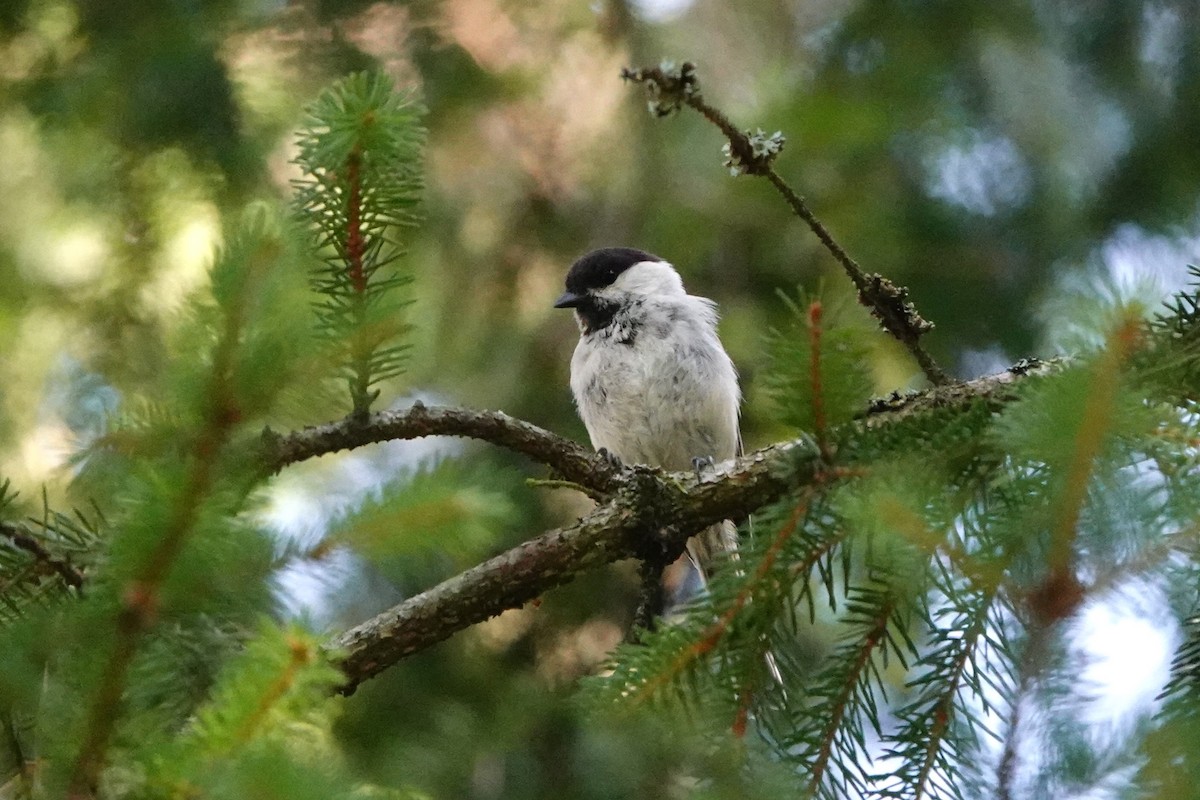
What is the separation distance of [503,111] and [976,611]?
367 centimetres

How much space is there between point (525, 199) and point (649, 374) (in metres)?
1.18

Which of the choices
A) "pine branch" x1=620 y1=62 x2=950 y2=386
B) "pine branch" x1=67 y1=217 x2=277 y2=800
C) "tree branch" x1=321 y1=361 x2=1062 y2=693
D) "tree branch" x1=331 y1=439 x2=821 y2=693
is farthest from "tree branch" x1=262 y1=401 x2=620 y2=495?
"pine branch" x1=620 y1=62 x2=950 y2=386

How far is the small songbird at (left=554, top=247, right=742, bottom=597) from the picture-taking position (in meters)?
3.83

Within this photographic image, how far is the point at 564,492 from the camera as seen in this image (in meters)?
4.06

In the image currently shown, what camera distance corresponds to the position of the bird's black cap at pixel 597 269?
4164 mm

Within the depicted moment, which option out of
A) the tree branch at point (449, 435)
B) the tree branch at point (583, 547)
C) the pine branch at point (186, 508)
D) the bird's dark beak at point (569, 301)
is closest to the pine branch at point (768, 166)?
the tree branch at point (583, 547)

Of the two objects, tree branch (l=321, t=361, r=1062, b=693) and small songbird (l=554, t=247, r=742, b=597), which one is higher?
small songbird (l=554, t=247, r=742, b=597)

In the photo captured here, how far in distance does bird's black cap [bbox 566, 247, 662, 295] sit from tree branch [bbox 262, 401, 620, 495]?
162 cm

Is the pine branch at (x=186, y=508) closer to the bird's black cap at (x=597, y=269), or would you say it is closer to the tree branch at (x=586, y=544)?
the tree branch at (x=586, y=544)

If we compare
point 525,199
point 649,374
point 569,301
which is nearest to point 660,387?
point 649,374

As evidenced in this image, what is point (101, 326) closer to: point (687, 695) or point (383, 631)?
point (383, 631)

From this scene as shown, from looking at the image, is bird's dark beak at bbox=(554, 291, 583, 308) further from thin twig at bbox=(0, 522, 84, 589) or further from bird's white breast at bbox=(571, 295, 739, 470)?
thin twig at bbox=(0, 522, 84, 589)

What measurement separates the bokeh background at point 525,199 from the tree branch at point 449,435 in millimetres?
566

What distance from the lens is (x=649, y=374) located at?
3.82 meters
